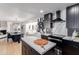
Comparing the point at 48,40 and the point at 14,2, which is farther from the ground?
the point at 14,2

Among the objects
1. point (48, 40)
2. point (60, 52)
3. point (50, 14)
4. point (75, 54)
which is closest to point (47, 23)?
point (50, 14)

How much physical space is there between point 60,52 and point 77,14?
4.00 ft

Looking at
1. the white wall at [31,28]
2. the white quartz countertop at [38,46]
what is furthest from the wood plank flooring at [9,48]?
the white wall at [31,28]

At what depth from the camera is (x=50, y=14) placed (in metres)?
2.58

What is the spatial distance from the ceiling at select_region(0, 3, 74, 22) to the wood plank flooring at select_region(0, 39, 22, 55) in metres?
0.48

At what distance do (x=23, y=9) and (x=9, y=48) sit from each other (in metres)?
0.83

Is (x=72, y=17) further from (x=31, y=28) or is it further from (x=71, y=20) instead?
(x=31, y=28)

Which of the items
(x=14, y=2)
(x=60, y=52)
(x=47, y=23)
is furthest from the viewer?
(x=47, y=23)

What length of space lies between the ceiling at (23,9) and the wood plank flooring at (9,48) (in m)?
0.48

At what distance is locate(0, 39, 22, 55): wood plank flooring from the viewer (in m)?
2.36

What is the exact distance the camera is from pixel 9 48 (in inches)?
95.8

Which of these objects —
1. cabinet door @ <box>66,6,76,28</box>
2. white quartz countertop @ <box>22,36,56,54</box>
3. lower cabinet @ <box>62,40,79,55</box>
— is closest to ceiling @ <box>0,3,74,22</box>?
white quartz countertop @ <box>22,36,56,54</box>

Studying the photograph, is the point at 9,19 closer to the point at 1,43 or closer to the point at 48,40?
the point at 1,43
